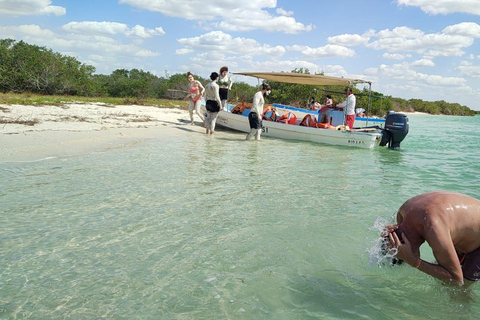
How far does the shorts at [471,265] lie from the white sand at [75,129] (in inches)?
322

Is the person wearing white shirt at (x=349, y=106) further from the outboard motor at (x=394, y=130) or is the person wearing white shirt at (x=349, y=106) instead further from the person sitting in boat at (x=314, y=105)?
the person sitting in boat at (x=314, y=105)

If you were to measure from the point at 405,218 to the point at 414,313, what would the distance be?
0.89m

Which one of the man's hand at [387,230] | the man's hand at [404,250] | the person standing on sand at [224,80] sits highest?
the person standing on sand at [224,80]

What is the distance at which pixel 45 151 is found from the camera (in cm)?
898

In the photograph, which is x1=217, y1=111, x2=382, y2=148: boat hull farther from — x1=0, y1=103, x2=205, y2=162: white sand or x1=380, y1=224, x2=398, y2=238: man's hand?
x1=380, y1=224, x2=398, y2=238: man's hand

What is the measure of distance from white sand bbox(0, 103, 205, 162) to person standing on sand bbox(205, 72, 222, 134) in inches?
43.7

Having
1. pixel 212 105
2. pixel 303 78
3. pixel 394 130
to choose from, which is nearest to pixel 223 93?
pixel 212 105

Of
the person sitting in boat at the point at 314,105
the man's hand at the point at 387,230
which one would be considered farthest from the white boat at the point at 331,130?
the man's hand at the point at 387,230

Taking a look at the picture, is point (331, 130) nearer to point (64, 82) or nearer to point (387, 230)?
point (387, 230)

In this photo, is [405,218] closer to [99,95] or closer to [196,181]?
[196,181]

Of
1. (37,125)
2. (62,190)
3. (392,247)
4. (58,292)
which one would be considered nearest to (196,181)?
(62,190)

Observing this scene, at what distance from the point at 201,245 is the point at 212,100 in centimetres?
964

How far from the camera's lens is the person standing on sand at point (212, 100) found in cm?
1303

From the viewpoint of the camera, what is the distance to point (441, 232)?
2701 mm
